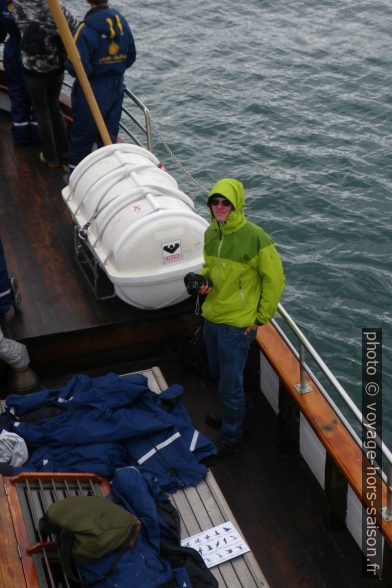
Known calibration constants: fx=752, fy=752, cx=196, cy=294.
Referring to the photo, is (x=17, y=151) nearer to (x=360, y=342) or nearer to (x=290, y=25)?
(x=360, y=342)

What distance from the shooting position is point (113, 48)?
7555 millimetres

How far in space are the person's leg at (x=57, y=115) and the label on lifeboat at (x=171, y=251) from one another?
3.34 meters

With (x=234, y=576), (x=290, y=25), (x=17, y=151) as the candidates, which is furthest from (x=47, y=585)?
(x=290, y=25)

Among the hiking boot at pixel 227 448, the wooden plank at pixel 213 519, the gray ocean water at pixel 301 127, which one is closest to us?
the wooden plank at pixel 213 519

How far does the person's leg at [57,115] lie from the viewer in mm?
8500

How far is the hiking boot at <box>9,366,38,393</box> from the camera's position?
6184mm

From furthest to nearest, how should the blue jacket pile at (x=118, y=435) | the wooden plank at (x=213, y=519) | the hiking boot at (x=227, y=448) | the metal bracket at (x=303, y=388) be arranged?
1. the hiking boot at (x=227, y=448)
2. the metal bracket at (x=303, y=388)
3. the blue jacket pile at (x=118, y=435)
4. the wooden plank at (x=213, y=519)

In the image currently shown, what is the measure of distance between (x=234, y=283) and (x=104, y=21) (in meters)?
3.56

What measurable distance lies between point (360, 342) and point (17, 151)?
16.5ft

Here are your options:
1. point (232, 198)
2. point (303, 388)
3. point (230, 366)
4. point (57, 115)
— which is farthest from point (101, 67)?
point (303, 388)

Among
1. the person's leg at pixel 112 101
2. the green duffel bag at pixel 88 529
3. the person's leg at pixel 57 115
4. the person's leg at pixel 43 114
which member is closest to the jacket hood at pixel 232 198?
the green duffel bag at pixel 88 529

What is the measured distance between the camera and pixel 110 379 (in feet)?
17.8

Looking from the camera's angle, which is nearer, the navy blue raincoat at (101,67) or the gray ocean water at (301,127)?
the navy blue raincoat at (101,67)

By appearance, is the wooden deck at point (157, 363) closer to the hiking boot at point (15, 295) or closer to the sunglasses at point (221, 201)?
the hiking boot at point (15, 295)
